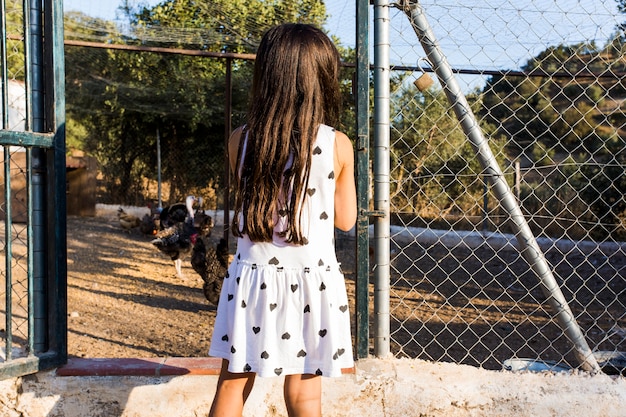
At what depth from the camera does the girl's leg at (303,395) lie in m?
1.78

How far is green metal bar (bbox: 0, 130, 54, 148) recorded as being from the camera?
219 centimetres

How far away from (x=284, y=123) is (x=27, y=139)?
1135mm

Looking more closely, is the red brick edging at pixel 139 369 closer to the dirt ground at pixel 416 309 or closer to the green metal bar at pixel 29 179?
the green metal bar at pixel 29 179

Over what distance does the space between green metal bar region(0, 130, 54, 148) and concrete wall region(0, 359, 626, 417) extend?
2.99 ft

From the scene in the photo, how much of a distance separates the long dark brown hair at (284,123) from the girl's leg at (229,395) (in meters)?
0.43

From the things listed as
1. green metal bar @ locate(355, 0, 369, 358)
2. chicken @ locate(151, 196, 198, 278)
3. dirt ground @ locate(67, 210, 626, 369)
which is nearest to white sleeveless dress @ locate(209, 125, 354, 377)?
green metal bar @ locate(355, 0, 369, 358)

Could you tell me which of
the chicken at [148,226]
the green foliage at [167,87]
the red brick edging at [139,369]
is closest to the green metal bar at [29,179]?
the red brick edging at [139,369]

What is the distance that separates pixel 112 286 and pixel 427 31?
5.33m

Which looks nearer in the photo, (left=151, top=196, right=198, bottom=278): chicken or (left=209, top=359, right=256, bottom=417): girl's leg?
(left=209, top=359, right=256, bottom=417): girl's leg

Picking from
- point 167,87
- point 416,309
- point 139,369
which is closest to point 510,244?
point 416,309

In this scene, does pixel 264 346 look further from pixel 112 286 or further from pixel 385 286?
pixel 112 286

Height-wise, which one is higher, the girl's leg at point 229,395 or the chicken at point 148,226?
the girl's leg at point 229,395

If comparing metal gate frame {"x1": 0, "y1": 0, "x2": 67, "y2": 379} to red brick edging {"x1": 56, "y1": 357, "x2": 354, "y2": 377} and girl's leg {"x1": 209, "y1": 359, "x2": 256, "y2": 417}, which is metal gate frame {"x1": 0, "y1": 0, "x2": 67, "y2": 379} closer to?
red brick edging {"x1": 56, "y1": 357, "x2": 354, "y2": 377}

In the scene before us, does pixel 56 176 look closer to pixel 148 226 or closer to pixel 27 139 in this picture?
pixel 27 139
